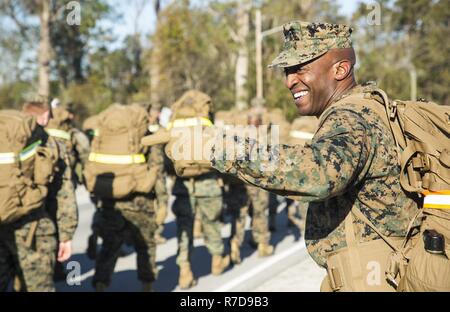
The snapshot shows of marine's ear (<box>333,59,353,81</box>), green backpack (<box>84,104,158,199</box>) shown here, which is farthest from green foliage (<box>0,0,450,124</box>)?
marine's ear (<box>333,59,353,81</box>)

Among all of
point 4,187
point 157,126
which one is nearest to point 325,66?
point 4,187

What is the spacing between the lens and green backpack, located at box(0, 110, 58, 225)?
4.47 metres

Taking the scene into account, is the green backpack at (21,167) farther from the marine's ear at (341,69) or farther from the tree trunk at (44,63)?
the tree trunk at (44,63)

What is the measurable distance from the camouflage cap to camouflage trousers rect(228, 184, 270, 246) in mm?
5764

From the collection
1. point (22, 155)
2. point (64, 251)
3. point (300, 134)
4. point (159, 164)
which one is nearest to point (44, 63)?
point (300, 134)

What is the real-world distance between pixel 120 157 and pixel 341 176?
13.8 feet

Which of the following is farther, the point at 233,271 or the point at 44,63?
the point at 44,63

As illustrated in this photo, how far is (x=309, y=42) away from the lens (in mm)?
2551

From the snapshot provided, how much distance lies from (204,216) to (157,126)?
2731 millimetres

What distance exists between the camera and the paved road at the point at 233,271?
6703 millimetres

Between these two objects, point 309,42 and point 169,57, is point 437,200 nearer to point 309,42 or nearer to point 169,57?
point 309,42

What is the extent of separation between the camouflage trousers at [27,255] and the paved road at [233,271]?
6.14 feet

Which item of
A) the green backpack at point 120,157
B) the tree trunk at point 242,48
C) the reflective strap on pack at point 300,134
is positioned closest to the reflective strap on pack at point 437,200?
the green backpack at point 120,157

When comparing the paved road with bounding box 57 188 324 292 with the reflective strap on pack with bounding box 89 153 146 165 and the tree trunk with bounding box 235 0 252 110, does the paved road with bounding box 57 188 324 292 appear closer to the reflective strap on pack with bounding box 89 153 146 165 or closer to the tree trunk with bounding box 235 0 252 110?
the reflective strap on pack with bounding box 89 153 146 165
